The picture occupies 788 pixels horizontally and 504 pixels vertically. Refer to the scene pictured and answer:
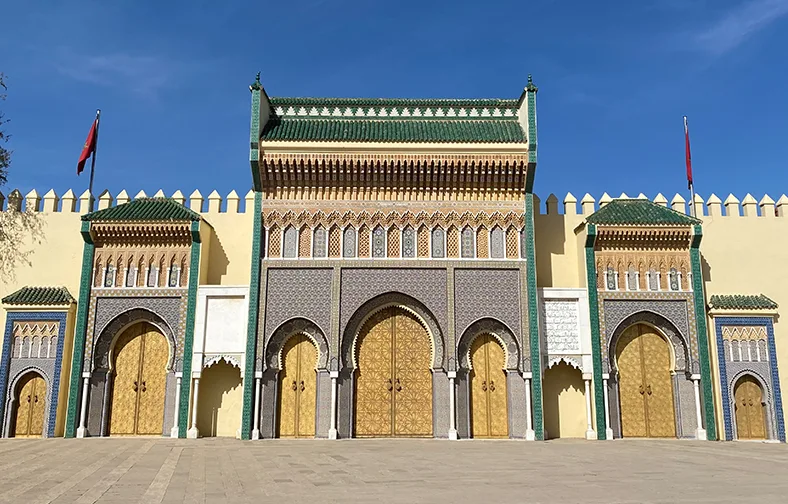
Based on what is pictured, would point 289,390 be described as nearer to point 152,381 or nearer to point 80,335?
point 152,381

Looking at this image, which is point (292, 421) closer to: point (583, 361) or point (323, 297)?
point (323, 297)

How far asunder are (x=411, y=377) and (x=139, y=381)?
20.4ft

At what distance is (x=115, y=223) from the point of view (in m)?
15.7

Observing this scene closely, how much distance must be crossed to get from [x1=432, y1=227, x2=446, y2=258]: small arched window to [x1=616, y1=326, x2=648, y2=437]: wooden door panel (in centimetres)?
463

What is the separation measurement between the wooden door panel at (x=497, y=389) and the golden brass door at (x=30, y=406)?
10062 mm

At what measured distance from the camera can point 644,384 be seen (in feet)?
51.1

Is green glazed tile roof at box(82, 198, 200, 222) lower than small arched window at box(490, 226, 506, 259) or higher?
higher

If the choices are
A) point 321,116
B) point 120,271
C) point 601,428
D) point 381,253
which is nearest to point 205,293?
point 120,271

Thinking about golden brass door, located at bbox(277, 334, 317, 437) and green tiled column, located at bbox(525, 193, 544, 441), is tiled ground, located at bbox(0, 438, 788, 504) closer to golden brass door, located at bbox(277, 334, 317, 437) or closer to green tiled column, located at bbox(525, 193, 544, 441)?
green tiled column, located at bbox(525, 193, 544, 441)

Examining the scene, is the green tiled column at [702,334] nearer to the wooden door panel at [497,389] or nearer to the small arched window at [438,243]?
the wooden door panel at [497,389]

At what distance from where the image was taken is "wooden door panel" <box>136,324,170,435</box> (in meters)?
15.3

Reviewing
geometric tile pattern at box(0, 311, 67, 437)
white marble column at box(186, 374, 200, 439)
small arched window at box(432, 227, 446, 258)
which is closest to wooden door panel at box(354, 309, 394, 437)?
small arched window at box(432, 227, 446, 258)

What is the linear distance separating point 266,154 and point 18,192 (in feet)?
21.9

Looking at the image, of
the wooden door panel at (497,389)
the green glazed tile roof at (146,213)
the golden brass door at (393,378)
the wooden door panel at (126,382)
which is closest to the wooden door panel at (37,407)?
the wooden door panel at (126,382)
